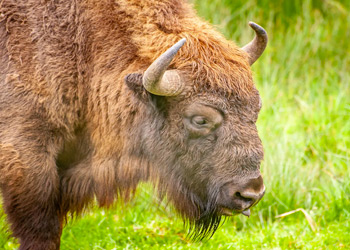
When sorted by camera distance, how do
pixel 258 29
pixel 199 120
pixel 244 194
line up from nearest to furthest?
pixel 244 194
pixel 199 120
pixel 258 29

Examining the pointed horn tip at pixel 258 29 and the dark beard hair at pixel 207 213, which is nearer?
the dark beard hair at pixel 207 213

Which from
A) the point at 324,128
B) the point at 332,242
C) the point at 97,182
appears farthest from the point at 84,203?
the point at 324,128

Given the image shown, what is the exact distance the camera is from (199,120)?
4.76 m

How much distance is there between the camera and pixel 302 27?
991cm

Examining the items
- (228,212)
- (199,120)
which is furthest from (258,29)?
(228,212)

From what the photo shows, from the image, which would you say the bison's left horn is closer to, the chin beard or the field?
the chin beard

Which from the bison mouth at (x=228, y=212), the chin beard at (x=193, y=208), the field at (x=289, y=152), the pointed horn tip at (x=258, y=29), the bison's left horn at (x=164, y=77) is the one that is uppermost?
the pointed horn tip at (x=258, y=29)

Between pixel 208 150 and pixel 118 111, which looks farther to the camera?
pixel 118 111

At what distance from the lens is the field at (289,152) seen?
236 inches

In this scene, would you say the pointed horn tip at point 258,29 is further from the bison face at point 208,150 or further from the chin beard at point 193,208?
the chin beard at point 193,208

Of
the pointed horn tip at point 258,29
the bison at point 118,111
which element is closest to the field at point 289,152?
the bison at point 118,111

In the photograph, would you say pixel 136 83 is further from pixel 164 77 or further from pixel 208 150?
pixel 208 150

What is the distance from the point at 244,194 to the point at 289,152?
2.84 metres

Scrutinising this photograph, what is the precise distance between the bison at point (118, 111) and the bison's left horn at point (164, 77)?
1 cm
